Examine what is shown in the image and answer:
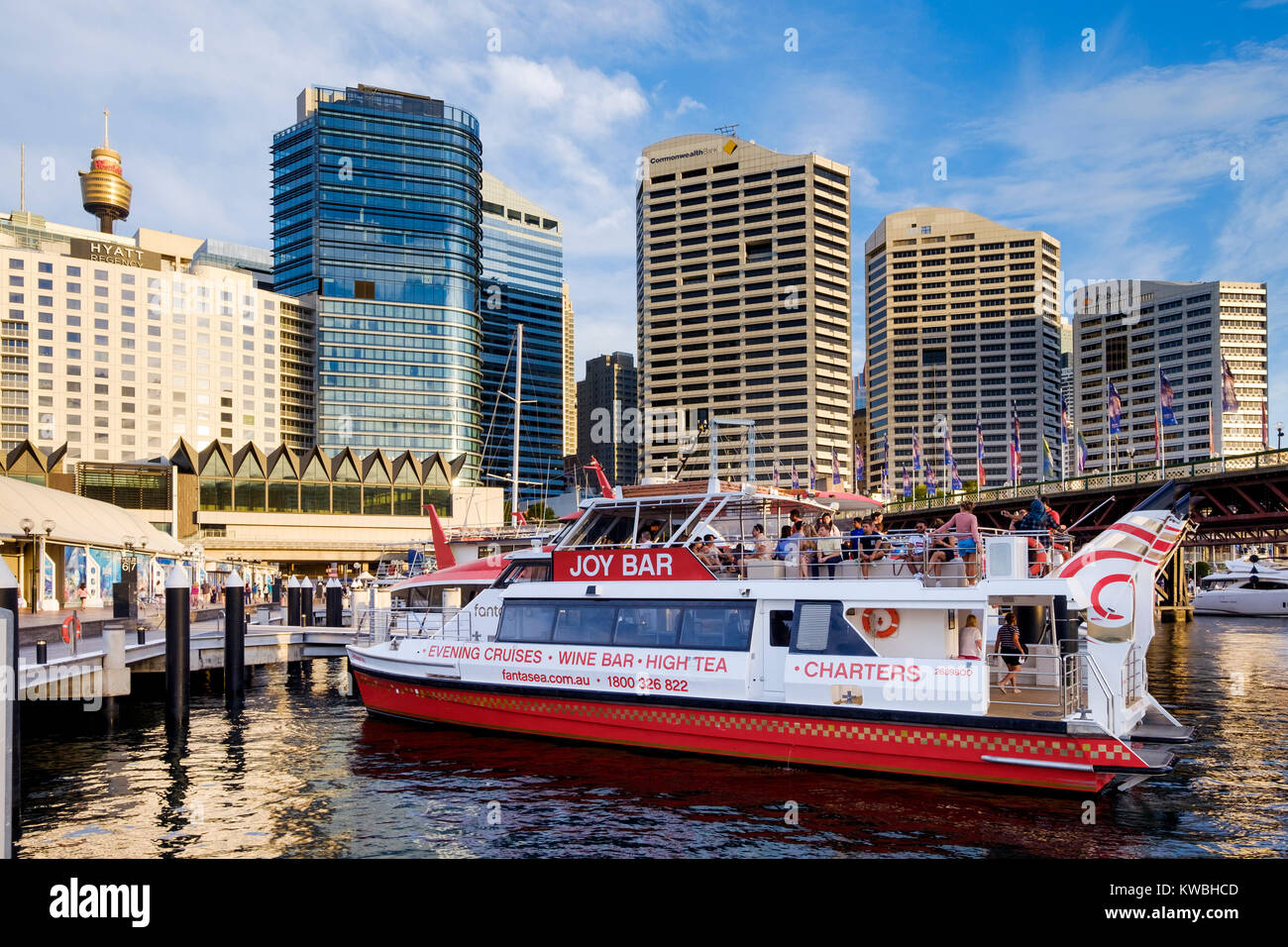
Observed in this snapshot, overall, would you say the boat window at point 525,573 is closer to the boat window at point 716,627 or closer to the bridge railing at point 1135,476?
the boat window at point 716,627

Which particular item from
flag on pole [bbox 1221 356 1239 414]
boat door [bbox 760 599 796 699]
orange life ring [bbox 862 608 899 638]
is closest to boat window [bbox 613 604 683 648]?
boat door [bbox 760 599 796 699]

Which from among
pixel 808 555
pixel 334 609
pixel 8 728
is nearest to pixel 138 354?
pixel 334 609

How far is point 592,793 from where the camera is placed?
15.3 metres

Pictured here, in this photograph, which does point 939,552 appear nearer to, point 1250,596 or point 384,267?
point 1250,596

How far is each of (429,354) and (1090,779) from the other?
141 m

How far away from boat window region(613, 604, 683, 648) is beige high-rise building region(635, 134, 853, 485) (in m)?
143

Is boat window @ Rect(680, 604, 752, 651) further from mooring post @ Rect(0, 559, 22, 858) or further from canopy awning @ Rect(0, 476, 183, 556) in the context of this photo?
canopy awning @ Rect(0, 476, 183, 556)

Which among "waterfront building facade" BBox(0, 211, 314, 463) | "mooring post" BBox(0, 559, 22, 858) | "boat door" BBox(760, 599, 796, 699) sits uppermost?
"waterfront building facade" BBox(0, 211, 314, 463)

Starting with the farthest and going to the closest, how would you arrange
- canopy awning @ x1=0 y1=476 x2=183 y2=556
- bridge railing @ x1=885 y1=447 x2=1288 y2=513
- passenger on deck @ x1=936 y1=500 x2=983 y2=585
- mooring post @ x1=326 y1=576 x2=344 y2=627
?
bridge railing @ x1=885 y1=447 x2=1288 y2=513
canopy awning @ x1=0 y1=476 x2=183 y2=556
mooring post @ x1=326 y1=576 x2=344 y2=627
passenger on deck @ x1=936 y1=500 x2=983 y2=585

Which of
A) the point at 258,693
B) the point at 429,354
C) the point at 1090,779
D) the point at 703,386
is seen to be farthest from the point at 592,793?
the point at 703,386

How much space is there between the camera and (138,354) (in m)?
133

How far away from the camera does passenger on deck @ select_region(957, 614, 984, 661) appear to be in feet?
50.8

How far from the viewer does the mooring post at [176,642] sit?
68.4ft

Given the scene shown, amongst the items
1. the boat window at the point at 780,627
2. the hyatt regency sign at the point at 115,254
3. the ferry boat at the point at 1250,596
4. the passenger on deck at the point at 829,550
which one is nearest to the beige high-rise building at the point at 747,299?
the hyatt regency sign at the point at 115,254
